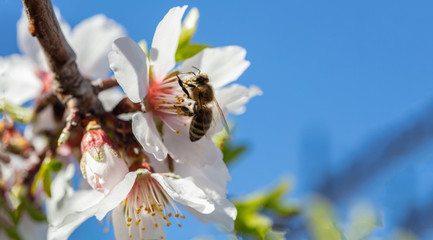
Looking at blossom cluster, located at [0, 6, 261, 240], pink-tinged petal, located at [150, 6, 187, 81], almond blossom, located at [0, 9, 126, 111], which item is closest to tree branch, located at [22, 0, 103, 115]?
blossom cluster, located at [0, 6, 261, 240]

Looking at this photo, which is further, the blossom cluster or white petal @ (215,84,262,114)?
white petal @ (215,84,262,114)

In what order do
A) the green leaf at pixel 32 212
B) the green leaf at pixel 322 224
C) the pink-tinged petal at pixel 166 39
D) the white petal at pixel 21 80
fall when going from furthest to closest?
the white petal at pixel 21 80, the green leaf at pixel 32 212, the pink-tinged petal at pixel 166 39, the green leaf at pixel 322 224

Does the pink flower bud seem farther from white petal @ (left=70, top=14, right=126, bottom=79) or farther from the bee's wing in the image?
white petal @ (left=70, top=14, right=126, bottom=79)

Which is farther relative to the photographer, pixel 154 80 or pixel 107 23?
pixel 107 23

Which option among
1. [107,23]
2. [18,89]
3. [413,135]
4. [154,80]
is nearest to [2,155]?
[18,89]

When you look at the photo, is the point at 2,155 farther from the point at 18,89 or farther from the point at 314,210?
the point at 314,210

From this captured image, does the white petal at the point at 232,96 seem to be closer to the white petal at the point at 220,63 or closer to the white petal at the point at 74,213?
the white petal at the point at 220,63

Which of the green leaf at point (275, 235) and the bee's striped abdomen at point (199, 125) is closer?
the green leaf at point (275, 235)

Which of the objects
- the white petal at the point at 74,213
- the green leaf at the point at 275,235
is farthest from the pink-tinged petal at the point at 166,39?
the green leaf at the point at 275,235
